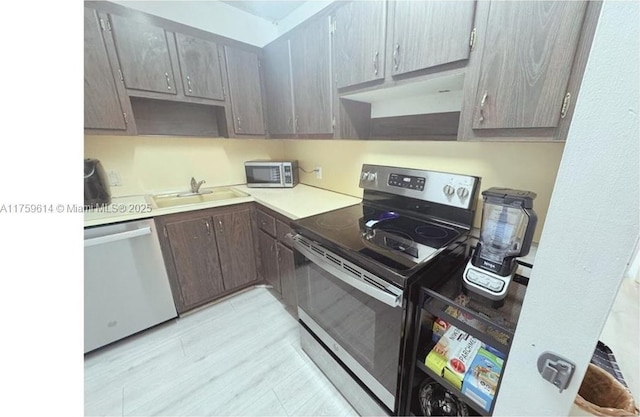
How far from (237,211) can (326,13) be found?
1.50 meters

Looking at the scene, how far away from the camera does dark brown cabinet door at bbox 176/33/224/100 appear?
1812 mm

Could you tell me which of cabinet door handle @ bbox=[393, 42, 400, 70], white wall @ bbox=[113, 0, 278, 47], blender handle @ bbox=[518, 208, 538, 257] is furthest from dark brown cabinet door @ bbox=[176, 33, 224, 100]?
blender handle @ bbox=[518, 208, 538, 257]

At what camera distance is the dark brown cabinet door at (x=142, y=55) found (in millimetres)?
1590

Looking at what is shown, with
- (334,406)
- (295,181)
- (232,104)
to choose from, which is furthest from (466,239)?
(232,104)

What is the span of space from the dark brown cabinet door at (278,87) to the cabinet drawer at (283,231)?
0.79m

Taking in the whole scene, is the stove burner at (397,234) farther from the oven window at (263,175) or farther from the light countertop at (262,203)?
the oven window at (263,175)

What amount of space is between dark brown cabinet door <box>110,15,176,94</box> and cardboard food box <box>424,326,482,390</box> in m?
2.31

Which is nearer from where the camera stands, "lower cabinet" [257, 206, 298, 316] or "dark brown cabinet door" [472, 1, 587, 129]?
"dark brown cabinet door" [472, 1, 587, 129]

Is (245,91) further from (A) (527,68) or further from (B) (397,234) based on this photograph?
(A) (527,68)

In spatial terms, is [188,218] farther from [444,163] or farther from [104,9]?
[444,163]

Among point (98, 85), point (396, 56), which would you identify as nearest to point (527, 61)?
point (396, 56)

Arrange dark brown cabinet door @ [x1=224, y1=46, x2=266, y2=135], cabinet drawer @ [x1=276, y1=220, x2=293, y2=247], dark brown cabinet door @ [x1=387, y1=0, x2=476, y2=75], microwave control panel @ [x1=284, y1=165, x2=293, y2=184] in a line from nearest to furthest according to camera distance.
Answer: dark brown cabinet door @ [x1=387, y1=0, x2=476, y2=75], cabinet drawer @ [x1=276, y1=220, x2=293, y2=247], dark brown cabinet door @ [x1=224, y1=46, x2=266, y2=135], microwave control panel @ [x1=284, y1=165, x2=293, y2=184]

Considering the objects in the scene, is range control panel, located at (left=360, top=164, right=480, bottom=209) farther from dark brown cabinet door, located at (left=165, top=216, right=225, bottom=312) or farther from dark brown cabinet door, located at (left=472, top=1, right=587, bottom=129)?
dark brown cabinet door, located at (left=165, top=216, right=225, bottom=312)

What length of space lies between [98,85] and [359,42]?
168cm
